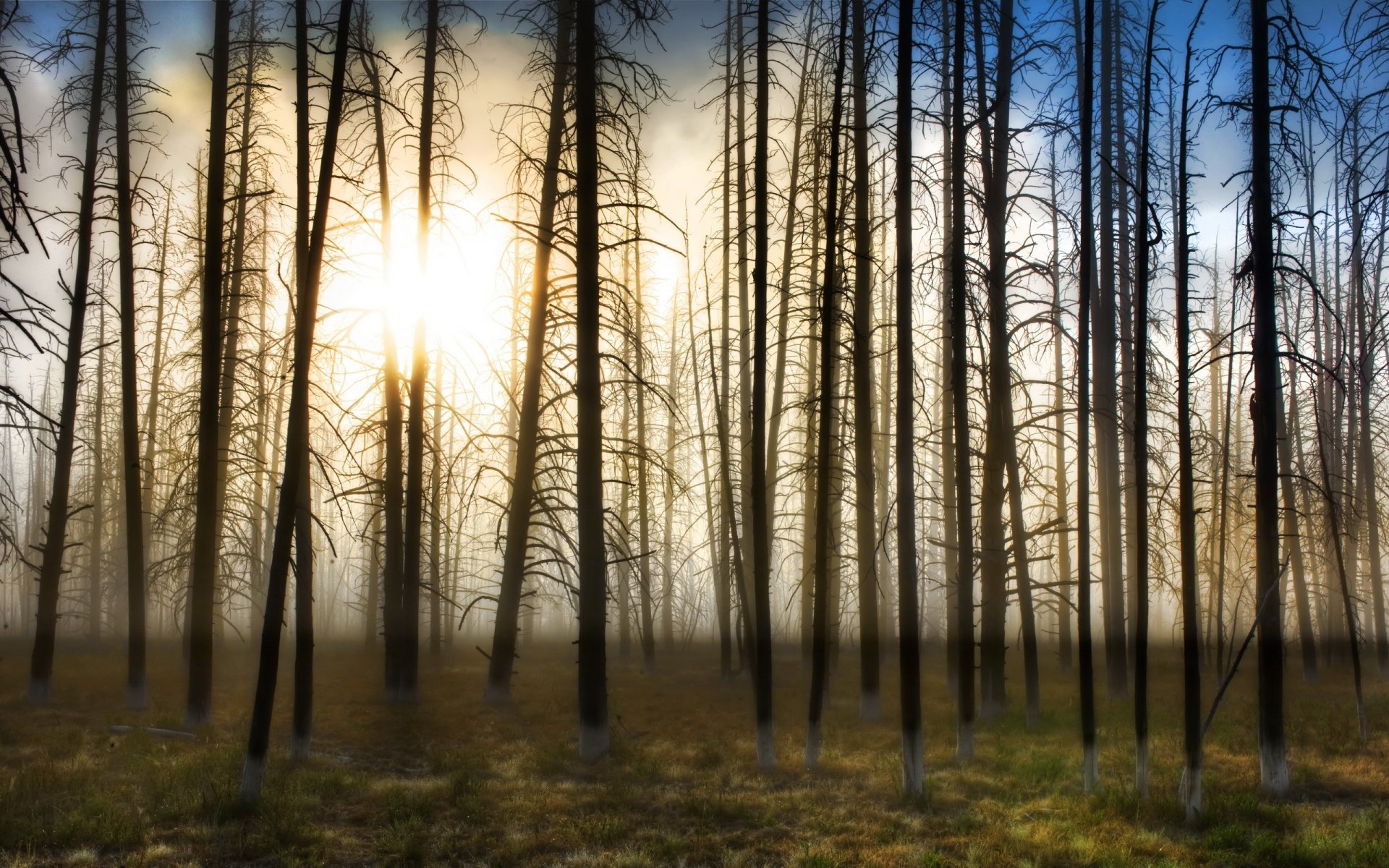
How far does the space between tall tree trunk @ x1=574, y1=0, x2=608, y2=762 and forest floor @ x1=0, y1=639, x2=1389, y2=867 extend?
2.54ft

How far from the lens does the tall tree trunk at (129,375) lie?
48.0 feet

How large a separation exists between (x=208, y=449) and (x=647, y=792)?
844cm

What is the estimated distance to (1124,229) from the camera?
18438 millimetres

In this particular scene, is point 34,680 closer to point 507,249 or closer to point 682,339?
point 507,249

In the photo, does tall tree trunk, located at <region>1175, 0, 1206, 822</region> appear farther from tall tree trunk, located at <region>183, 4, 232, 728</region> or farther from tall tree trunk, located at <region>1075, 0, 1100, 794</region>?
tall tree trunk, located at <region>183, 4, 232, 728</region>

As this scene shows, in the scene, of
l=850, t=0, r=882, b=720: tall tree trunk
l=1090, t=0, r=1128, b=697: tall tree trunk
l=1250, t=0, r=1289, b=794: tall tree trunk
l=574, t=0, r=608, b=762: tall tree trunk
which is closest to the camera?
l=1250, t=0, r=1289, b=794: tall tree trunk

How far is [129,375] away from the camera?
1526 cm

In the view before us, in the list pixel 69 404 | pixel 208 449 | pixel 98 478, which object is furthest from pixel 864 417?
pixel 98 478

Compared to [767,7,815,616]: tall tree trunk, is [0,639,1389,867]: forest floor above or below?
below

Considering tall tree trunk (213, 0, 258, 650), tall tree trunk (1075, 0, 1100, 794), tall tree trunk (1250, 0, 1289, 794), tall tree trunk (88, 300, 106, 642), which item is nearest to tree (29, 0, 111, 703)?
tall tree trunk (213, 0, 258, 650)

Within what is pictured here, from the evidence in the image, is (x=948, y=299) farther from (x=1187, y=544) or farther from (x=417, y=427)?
(x=417, y=427)

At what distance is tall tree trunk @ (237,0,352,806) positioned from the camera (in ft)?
27.1

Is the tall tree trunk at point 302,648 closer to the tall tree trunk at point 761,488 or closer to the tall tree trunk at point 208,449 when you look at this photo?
the tall tree trunk at point 208,449

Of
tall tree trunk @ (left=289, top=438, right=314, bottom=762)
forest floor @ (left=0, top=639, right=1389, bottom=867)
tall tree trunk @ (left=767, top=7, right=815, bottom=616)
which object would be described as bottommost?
forest floor @ (left=0, top=639, right=1389, bottom=867)
